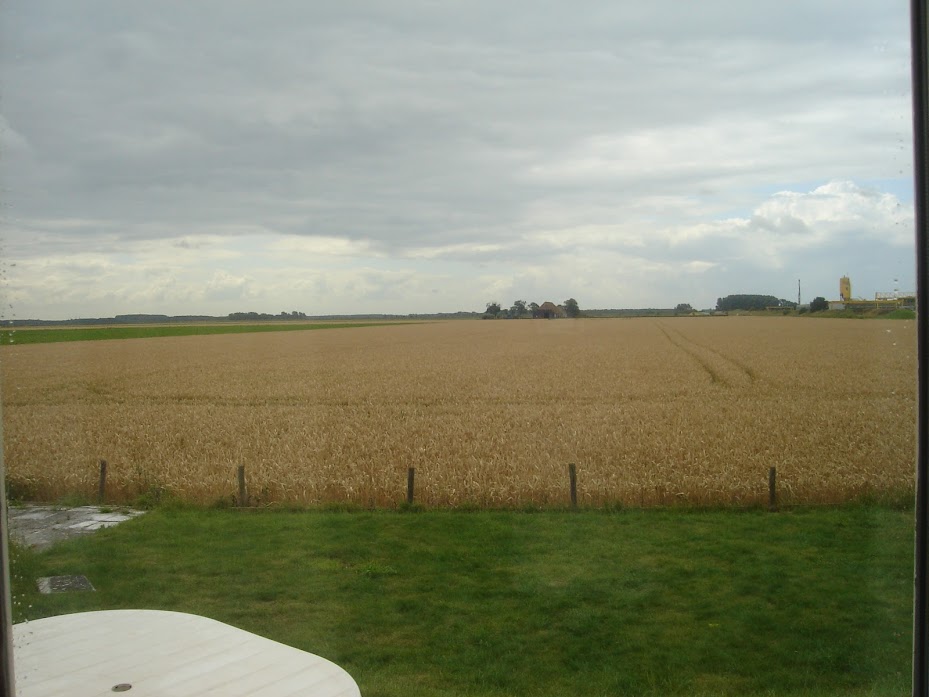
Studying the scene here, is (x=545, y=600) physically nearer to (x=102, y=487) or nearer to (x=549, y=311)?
(x=549, y=311)

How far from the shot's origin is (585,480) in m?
6.21

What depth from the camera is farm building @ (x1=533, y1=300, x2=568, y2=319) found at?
3.49m

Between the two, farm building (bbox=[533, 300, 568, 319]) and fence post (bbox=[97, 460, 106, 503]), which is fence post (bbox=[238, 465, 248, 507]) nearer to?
fence post (bbox=[97, 460, 106, 503])

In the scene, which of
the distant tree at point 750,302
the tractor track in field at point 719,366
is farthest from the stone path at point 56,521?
the tractor track in field at point 719,366

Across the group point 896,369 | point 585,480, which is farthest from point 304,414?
point 896,369

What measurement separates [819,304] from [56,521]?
10.3ft

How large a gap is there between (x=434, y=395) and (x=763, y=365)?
6109 millimetres

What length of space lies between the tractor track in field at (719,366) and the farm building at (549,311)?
793 centimetres

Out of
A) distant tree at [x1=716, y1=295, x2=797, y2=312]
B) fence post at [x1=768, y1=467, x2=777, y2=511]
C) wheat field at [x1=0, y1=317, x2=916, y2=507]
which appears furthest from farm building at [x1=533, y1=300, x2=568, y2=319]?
fence post at [x1=768, y1=467, x2=777, y2=511]

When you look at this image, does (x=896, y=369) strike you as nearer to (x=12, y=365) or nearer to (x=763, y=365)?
(x=12, y=365)

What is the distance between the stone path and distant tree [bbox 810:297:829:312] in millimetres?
2850

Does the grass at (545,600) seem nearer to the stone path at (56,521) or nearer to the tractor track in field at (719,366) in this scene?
the stone path at (56,521)

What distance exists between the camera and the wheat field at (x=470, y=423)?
9.30 feet

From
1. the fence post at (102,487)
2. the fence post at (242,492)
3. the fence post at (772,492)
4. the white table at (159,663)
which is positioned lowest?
the fence post at (772,492)
